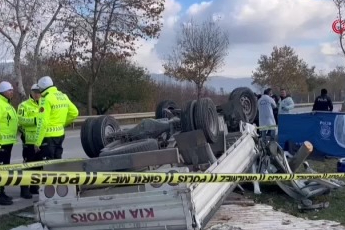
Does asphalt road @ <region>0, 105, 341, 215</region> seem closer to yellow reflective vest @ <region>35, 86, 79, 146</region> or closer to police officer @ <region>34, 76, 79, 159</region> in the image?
police officer @ <region>34, 76, 79, 159</region>

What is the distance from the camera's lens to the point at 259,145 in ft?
25.1

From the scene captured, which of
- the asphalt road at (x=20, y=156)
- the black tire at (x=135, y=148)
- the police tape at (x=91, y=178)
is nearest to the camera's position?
the police tape at (x=91, y=178)

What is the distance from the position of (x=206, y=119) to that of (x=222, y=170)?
2.77ft

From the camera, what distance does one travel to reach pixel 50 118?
766cm

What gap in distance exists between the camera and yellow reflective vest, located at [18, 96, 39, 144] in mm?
7672

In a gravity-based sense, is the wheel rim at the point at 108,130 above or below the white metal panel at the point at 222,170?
above

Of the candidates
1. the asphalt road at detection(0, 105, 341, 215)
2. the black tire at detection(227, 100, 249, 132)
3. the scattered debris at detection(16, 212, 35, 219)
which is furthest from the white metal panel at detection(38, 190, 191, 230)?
the black tire at detection(227, 100, 249, 132)

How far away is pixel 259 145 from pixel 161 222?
318 centimetres

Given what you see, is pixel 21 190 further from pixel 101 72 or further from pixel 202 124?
pixel 101 72

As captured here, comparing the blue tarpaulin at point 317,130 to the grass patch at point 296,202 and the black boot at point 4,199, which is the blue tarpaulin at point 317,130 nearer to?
the grass patch at point 296,202

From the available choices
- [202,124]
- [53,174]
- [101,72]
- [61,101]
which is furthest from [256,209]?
[101,72]

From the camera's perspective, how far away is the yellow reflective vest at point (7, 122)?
746cm

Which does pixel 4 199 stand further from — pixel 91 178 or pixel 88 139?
pixel 91 178

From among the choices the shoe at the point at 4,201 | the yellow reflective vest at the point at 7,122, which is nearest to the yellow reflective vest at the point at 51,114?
the yellow reflective vest at the point at 7,122
